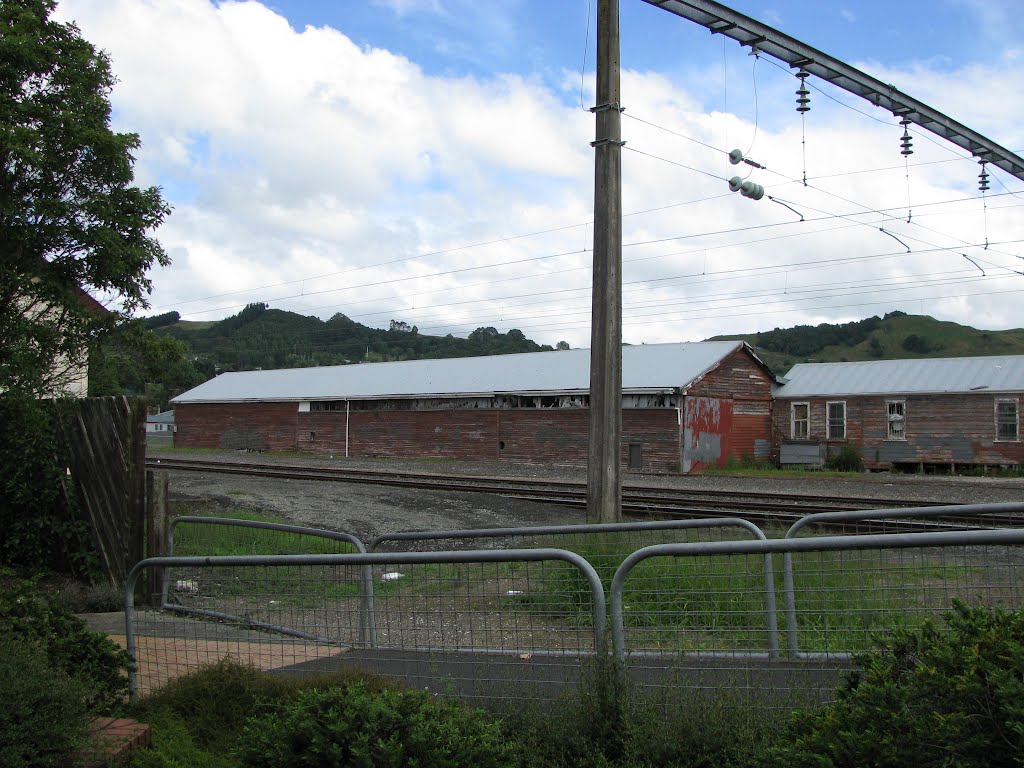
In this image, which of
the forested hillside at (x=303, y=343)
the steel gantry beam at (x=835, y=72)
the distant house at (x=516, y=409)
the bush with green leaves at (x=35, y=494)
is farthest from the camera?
the forested hillside at (x=303, y=343)

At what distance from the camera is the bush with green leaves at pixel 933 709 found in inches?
102

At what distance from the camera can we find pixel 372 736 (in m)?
3.31

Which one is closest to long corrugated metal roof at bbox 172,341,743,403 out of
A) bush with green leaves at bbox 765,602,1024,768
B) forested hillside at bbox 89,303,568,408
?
forested hillside at bbox 89,303,568,408

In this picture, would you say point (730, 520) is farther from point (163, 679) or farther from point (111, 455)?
point (111, 455)

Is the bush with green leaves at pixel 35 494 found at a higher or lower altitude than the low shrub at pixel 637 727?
higher

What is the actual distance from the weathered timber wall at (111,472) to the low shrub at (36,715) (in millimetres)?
4727

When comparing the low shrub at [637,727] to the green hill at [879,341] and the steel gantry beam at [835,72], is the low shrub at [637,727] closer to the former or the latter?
the steel gantry beam at [835,72]

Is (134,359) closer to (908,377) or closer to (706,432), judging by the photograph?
(706,432)

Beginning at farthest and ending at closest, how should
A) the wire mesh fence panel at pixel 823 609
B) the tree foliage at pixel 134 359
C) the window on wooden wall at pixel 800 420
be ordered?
the window on wooden wall at pixel 800 420, the tree foliage at pixel 134 359, the wire mesh fence panel at pixel 823 609

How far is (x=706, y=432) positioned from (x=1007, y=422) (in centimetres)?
997

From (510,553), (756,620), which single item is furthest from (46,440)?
(756,620)

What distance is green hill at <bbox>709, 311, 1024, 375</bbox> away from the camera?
12369 centimetres

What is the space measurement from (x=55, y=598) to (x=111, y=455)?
4.20 meters

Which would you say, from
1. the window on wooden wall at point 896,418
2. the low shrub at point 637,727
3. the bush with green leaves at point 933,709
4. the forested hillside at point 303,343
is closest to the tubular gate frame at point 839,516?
the low shrub at point 637,727
